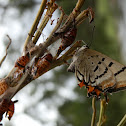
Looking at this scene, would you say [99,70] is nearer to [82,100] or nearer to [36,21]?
[36,21]

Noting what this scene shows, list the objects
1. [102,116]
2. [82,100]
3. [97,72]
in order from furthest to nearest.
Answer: [82,100]
[97,72]
[102,116]

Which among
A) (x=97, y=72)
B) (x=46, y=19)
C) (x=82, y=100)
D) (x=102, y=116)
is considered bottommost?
(x=102, y=116)

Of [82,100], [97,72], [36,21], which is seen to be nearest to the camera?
[36,21]

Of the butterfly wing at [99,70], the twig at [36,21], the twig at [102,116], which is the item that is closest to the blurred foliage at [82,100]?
the butterfly wing at [99,70]

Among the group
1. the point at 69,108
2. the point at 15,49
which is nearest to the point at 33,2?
the point at 15,49

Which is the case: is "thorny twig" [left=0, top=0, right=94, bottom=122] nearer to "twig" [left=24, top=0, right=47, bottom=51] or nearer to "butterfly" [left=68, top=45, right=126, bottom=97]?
"twig" [left=24, top=0, right=47, bottom=51]

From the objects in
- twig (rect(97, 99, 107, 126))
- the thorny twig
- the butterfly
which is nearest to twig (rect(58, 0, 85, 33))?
the thorny twig

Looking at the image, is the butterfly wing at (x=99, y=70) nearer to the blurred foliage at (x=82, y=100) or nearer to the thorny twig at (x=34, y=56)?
the thorny twig at (x=34, y=56)

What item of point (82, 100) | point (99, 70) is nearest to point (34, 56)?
point (99, 70)
